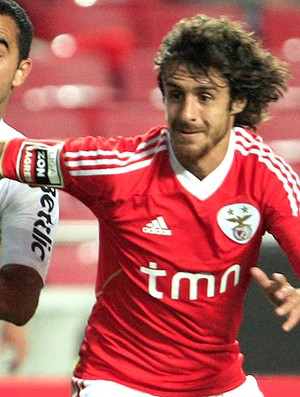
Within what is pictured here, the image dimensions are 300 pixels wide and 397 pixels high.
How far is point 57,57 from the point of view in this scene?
22.9 feet

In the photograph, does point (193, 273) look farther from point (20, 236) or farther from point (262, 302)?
point (262, 302)

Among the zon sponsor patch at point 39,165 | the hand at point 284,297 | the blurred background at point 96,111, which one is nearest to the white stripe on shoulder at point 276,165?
the hand at point 284,297

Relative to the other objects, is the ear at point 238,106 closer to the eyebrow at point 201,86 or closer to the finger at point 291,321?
the eyebrow at point 201,86

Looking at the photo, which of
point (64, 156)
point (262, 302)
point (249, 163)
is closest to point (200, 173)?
point (249, 163)

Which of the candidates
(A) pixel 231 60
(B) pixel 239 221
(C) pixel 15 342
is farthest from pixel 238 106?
(C) pixel 15 342

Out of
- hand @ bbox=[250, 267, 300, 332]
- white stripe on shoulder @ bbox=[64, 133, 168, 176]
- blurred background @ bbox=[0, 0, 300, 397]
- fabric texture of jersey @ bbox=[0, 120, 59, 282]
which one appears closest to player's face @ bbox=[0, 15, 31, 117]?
fabric texture of jersey @ bbox=[0, 120, 59, 282]

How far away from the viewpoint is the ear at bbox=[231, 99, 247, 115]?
3.05 metres

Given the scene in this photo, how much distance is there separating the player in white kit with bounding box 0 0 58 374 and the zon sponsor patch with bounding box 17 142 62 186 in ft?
0.62

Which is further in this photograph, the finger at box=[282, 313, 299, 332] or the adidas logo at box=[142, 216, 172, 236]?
the adidas logo at box=[142, 216, 172, 236]

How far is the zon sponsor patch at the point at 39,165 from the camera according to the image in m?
2.91

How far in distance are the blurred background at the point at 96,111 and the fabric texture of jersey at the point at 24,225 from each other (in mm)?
878

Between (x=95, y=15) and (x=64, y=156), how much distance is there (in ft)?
15.3

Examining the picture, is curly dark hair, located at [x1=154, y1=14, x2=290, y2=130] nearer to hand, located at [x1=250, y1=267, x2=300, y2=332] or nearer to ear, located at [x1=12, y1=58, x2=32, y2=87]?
ear, located at [x1=12, y1=58, x2=32, y2=87]

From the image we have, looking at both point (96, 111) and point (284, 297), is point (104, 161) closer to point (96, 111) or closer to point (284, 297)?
point (284, 297)
